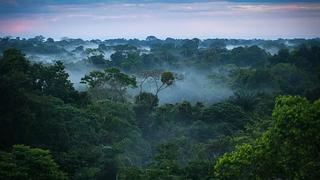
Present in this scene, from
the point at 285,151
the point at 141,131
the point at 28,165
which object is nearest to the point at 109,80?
the point at 141,131

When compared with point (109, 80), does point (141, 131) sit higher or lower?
lower

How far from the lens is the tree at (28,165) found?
12828 millimetres

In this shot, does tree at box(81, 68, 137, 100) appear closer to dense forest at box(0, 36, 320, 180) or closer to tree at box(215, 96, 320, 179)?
dense forest at box(0, 36, 320, 180)

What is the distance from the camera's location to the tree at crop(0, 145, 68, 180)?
42.1ft

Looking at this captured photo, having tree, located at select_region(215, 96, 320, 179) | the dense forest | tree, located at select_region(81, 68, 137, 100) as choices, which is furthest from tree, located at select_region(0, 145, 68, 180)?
tree, located at select_region(81, 68, 137, 100)

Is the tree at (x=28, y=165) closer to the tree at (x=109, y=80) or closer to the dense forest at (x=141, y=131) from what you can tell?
the dense forest at (x=141, y=131)

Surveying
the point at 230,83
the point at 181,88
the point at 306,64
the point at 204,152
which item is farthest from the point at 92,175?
the point at 306,64

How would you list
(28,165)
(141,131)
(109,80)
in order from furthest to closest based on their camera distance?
(109,80) → (141,131) → (28,165)

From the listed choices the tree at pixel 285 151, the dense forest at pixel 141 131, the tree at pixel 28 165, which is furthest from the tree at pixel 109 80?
the tree at pixel 285 151

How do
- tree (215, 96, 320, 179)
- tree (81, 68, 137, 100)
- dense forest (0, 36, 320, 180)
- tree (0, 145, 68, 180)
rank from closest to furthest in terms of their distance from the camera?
tree (215, 96, 320, 179)
dense forest (0, 36, 320, 180)
tree (0, 145, 68, 180)
tree (81, 68, 137, 100)

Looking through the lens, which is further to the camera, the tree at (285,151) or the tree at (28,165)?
the tree at (28,165)

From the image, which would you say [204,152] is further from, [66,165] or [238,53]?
[238,53]

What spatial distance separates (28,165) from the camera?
1349 cm

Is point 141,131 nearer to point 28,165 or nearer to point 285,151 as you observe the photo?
point 28,165
